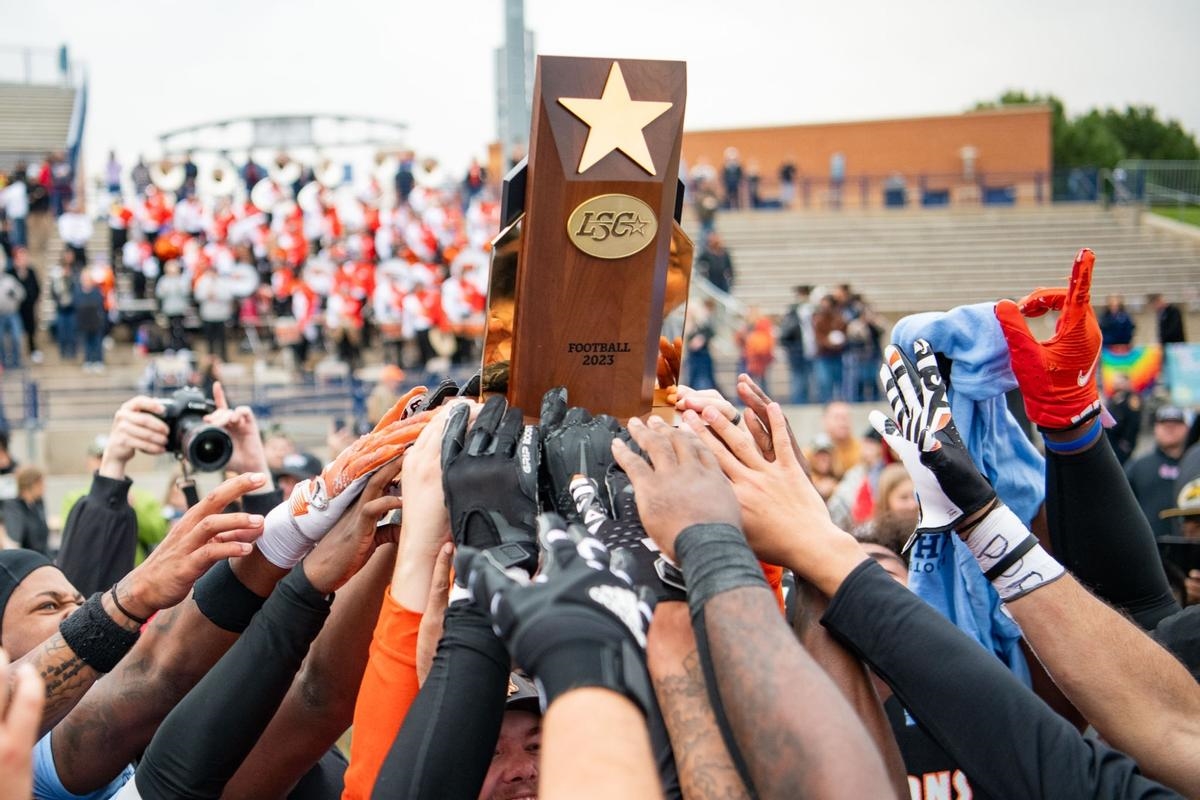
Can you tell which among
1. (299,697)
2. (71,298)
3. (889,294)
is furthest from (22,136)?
(299,697)

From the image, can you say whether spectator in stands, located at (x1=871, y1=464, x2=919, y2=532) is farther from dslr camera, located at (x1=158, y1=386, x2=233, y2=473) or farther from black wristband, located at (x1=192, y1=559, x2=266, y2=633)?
black wristband, located at (x1=192, y1=559, x2=266, y2=633)

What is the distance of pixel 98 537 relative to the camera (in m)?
3.24

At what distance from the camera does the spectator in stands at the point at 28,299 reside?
15406 millimetres

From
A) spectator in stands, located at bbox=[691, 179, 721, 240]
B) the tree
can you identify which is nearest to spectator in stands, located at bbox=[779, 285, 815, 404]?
spectator in stands, located at bbox=[691, 179, 721, 240]

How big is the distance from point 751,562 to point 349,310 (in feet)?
47.9

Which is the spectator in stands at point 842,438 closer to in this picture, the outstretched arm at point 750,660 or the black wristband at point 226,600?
the black wristband at point 226,600

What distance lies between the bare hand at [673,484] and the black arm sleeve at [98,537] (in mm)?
2052

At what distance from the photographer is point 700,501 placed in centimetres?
165

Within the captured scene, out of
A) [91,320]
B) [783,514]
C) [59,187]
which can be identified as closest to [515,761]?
[783,514]

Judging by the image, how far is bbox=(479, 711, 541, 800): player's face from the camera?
2.12 metres

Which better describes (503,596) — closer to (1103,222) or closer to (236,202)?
(236,202)

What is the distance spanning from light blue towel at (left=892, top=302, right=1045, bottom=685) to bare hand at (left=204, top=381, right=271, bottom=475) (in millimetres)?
1851

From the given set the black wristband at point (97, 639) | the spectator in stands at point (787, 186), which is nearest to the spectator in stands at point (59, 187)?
the spectator in stands at point (787, 186)

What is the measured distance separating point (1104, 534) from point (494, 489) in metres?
1.32
